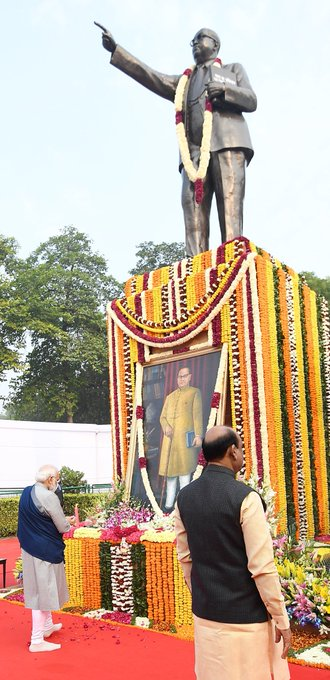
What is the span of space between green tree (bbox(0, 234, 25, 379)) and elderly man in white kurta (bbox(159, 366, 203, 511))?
817 inches

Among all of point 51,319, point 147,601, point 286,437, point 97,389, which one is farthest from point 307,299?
point 97,389

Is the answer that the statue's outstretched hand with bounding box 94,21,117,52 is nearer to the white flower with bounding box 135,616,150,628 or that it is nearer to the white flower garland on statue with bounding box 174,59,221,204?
the white flower garland on statue with bounding box 174,59,221,204

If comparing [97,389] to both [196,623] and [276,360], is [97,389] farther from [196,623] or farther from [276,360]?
[196,623]

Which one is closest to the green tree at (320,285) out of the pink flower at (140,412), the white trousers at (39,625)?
the pink flower at (140,412)

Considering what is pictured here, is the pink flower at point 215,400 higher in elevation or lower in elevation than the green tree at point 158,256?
lower

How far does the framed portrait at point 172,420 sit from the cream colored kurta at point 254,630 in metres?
5.14

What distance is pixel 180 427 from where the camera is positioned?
8484mm

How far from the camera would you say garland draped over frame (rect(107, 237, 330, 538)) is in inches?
300

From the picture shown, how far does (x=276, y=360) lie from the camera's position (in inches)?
307

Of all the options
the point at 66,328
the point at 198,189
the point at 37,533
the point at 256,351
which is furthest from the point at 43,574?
the point at 66,328

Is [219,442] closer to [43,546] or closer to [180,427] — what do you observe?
[43,546]

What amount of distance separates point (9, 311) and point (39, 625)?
24.1 m

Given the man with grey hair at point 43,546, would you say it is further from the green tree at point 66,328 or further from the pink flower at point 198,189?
the green tree at point 66,328

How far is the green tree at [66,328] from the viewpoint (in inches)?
1219
